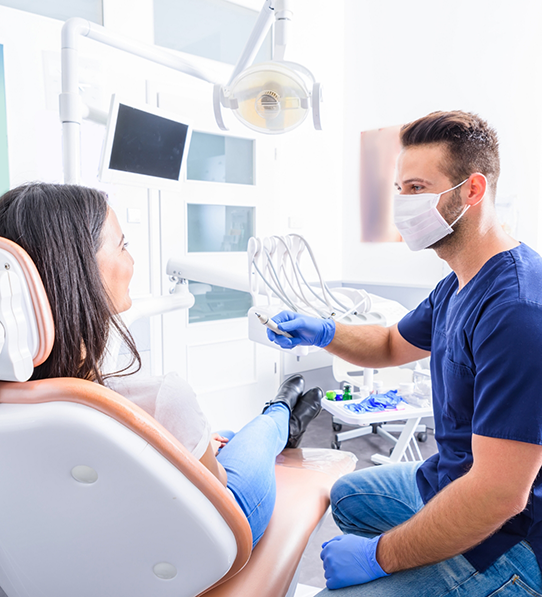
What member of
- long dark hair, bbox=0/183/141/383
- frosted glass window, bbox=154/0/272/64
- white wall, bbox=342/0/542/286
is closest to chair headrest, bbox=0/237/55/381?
long dark hair, bbox=0/183/141/383

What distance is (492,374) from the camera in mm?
895

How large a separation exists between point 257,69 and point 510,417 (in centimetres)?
96

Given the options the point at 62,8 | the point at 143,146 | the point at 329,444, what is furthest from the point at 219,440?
the point at 62,8

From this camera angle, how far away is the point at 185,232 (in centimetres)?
290

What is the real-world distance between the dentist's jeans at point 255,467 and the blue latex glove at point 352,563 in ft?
0.55

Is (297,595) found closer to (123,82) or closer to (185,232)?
(185,232)

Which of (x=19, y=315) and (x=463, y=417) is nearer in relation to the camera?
(x=19, y=315)

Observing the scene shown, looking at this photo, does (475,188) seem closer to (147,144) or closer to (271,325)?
(271,325)

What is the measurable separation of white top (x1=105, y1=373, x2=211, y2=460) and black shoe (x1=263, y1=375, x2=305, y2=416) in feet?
2.76

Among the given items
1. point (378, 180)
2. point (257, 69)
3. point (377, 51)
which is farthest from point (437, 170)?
point (377, 51)

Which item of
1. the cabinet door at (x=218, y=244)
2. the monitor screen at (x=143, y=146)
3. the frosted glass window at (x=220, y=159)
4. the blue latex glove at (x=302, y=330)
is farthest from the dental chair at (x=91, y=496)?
the frosted glass window at (x=220, y=159)

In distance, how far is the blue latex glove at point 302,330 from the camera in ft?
4.50

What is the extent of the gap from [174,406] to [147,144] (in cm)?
111

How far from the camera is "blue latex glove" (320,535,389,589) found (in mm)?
981
